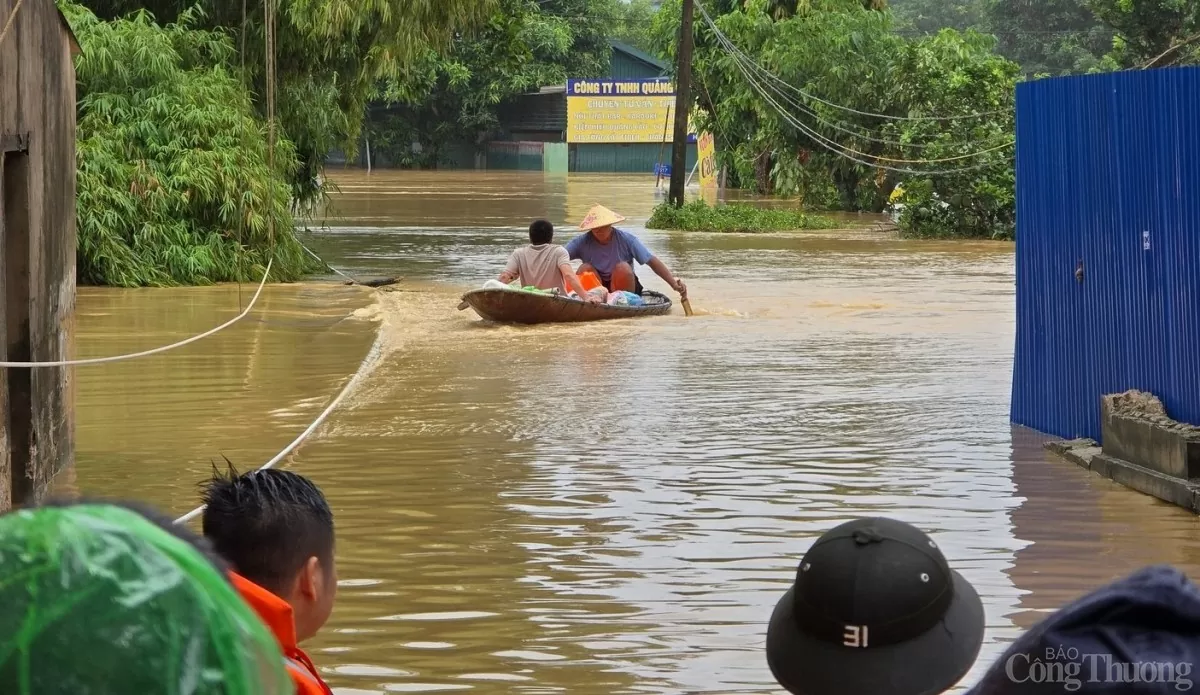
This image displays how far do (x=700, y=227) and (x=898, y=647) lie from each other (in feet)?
100

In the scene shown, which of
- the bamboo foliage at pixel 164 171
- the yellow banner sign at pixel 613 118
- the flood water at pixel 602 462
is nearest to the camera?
the flood water at pixel 602 462

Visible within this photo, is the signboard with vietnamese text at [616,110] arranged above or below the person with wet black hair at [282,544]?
above

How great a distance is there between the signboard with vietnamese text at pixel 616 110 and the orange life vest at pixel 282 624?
66031 millimetres

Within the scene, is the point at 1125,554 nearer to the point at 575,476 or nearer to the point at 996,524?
the point at 996,524

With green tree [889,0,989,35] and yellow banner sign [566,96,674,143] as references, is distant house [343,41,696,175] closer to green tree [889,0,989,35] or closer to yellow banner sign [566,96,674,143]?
yellow banner sign [566,96,674,143]

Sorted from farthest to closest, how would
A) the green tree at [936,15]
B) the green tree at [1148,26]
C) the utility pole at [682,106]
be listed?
the green tree at [936,15], the utility pole at [682,106], the green tree at [1148,26]

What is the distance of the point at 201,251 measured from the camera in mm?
19547

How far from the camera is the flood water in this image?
609 centimetres

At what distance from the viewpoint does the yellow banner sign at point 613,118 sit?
68.4m

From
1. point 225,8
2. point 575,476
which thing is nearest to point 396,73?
point 225,8

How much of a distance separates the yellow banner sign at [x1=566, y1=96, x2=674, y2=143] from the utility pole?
34.3m

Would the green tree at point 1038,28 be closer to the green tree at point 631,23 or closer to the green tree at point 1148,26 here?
the green tree at point 631,23

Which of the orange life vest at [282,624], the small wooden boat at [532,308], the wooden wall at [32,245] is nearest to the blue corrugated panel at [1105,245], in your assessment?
the wooden wall at [32,245]

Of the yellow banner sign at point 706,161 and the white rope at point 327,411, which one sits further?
the yellow banner sign at point 706,161
